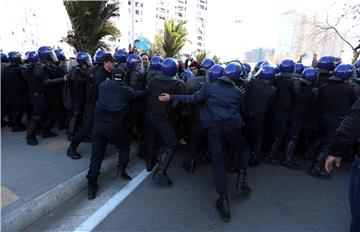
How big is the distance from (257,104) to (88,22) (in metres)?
11.0

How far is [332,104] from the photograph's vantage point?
532cm

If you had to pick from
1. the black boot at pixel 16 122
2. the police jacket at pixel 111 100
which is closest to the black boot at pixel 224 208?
the police jacket at pixel 111 100

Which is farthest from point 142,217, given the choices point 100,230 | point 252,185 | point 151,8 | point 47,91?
point 151,8

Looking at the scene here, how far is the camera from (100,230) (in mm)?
3352

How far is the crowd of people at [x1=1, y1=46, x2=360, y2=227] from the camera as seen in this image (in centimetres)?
408

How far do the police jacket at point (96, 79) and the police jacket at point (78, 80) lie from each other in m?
0.38

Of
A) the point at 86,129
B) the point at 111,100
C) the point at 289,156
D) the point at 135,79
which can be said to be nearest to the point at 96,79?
the point at 135,79

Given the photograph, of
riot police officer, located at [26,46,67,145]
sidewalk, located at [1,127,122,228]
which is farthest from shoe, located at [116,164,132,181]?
riot police officer, located at [26,46,67,145]

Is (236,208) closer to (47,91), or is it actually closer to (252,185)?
(252,185)

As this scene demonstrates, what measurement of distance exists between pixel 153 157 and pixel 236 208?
6.10 feet

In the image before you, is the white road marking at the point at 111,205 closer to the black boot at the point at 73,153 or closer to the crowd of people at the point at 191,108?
the crowd of people at the point at 191,108

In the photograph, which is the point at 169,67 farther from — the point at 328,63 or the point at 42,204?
the point at 328,63

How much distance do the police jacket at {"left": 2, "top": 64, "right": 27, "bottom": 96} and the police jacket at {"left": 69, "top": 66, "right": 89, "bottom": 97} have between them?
1558mm

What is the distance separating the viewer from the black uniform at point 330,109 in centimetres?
524
